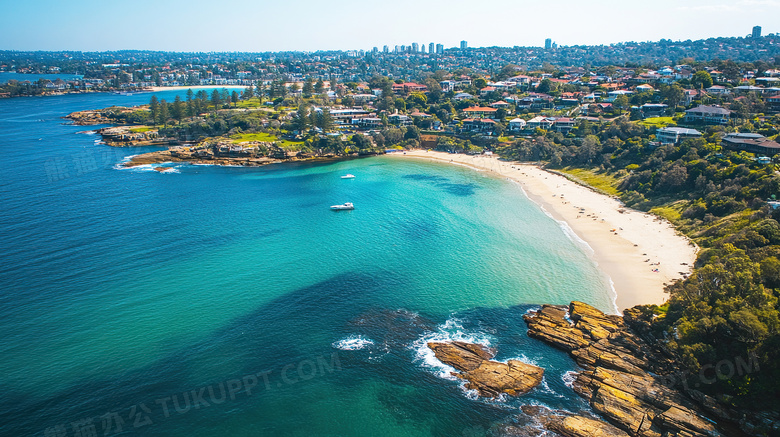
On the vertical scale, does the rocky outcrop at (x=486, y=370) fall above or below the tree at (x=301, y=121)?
below

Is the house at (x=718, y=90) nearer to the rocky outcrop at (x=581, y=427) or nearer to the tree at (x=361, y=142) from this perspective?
the tree at (x=361, y=142)

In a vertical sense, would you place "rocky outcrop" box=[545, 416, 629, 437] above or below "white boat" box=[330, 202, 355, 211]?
below

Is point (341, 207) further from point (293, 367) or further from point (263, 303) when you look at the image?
point (293, 367)

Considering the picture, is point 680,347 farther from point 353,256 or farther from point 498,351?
point 353,256

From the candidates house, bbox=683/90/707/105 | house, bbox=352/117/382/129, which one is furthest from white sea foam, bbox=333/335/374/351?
house, bbox=683/90/707/105

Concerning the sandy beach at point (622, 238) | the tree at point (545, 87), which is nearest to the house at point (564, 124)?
the sandy beach at point (622, 238)

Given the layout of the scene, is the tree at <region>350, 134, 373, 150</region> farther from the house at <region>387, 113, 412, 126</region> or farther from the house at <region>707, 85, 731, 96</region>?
the house at <region>707, 85, 731, 96</region>

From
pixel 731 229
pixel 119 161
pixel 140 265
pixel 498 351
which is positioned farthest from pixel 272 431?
Answer: pixel 119 161

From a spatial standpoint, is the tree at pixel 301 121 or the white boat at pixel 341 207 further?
the tree at pixel 301 121
